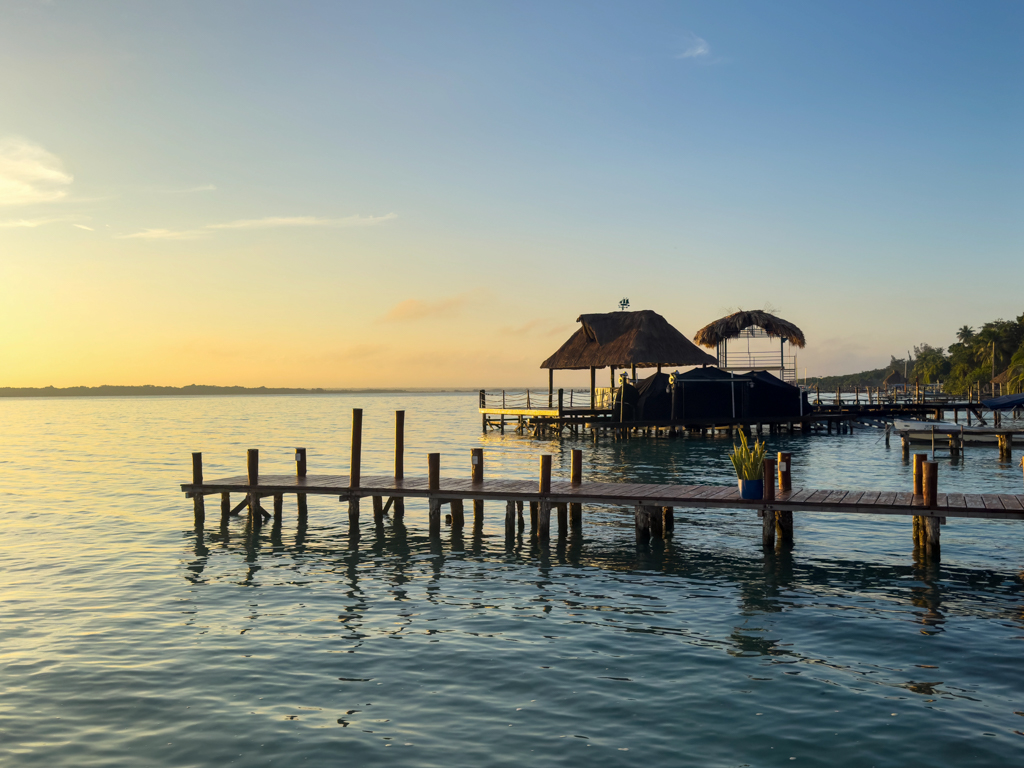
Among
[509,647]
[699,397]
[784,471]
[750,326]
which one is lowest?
[509,647]

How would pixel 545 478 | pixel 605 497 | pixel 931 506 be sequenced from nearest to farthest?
pixel 931 506 → pixel 605 497 → pixel 545 478

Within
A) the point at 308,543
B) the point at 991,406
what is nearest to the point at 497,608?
the point at 308,543

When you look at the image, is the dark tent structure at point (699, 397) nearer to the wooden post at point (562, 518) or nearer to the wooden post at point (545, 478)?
the wooden post at point (562, 518)

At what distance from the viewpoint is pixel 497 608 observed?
11.7 metres

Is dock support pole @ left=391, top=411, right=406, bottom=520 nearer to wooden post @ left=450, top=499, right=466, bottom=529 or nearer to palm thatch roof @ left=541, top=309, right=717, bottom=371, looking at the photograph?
wooden post @ left=450, top=499, right=466, bottom=529

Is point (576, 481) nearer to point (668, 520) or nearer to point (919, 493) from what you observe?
point (668, 520)

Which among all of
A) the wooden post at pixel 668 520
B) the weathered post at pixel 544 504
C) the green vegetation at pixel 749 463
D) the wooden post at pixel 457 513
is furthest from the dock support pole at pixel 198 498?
the green vegetation at pixel 749 463

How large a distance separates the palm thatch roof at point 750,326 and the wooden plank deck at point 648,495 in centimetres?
3444

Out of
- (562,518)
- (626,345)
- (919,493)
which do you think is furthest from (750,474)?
(626,345)

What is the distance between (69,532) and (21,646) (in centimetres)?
978

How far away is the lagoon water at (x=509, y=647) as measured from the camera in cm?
729

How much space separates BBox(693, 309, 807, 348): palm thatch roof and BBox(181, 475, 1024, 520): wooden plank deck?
34438mm

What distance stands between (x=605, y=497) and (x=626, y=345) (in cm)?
3195

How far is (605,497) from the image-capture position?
15.8 m
